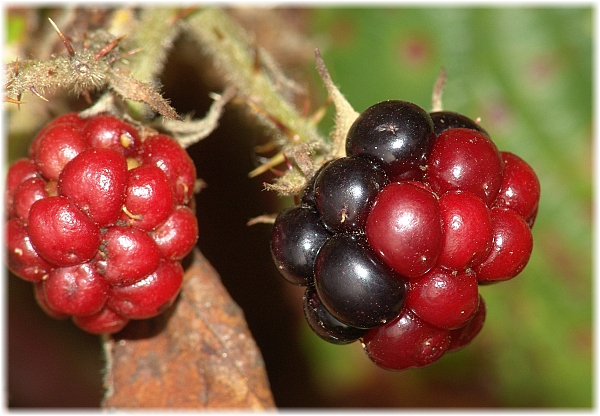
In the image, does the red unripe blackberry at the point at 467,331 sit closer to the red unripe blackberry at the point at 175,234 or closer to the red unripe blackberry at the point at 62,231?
the red unripe blackberry at the point at 175,234

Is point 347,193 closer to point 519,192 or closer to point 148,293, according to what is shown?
point 519,192

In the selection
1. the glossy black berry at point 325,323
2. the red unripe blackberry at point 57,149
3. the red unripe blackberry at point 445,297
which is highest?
the red unripe blackberry at point 445,297

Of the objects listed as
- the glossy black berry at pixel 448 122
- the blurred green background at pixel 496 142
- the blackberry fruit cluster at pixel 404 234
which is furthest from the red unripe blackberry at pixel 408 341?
the blurred green background at pixel 496 142

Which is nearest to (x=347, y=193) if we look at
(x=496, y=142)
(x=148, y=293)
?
(x=148, y=293)

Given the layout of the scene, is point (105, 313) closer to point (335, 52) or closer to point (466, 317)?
point (466, 317)

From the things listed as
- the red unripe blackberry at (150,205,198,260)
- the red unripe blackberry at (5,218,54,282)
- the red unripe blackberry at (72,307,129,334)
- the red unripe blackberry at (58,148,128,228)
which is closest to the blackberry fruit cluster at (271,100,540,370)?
the red unripe blackberry at (150,205,198,260)

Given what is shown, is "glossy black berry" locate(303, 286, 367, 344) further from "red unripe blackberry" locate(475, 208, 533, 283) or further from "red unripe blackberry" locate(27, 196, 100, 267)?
"red unripe blackberry" locate(27, 196, 100, 267)
